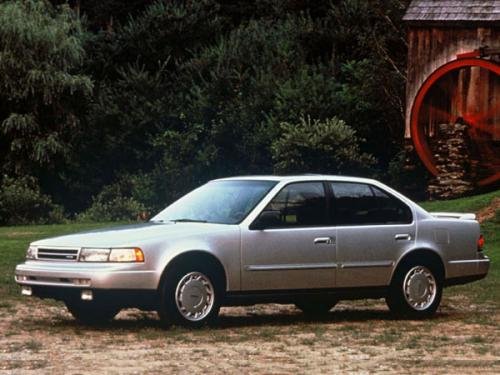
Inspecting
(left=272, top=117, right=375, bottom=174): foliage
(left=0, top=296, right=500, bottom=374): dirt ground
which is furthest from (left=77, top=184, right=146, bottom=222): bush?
(left=0, top=296, right=500, bottom=374): dirt ground

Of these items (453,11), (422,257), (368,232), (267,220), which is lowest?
(422,257)

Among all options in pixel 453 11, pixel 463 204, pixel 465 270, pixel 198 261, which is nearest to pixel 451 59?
pixel 453 11

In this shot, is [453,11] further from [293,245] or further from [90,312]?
[90,312]

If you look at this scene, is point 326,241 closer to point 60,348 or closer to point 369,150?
point 60,348

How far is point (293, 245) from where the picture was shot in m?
15.0

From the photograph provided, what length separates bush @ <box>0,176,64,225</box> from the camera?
39.0m

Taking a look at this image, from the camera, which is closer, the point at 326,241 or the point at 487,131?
the point at 326,241

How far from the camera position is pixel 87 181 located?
146 feet

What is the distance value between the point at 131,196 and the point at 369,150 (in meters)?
6.82

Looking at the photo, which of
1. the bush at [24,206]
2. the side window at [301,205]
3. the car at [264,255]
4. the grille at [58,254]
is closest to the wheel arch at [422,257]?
the car at [264,255]

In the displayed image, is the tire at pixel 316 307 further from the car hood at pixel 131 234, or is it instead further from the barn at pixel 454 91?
the barn at pixel 454 91

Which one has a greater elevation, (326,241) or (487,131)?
(487,131)

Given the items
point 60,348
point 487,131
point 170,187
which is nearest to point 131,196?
point 170,187

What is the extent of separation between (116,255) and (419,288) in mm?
3445
